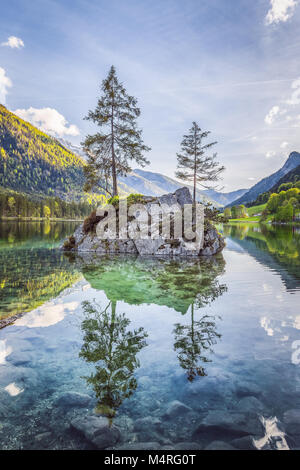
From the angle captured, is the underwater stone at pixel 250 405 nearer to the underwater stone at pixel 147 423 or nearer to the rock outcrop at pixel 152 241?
the underwater stone at pixel 147 423

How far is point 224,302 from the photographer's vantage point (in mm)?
10234

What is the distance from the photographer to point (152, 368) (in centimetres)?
564

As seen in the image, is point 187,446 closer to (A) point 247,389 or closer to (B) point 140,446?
(B) point 140,446

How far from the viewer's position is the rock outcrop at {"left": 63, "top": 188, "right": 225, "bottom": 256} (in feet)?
85.4

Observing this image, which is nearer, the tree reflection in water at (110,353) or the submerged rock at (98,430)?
the submerged rock at (98,430)

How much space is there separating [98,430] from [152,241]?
22.8m

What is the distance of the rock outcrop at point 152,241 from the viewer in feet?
85.4

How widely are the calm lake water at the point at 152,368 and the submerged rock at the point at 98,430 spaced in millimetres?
19

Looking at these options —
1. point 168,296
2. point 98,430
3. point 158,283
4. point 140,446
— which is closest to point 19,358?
point 98,430

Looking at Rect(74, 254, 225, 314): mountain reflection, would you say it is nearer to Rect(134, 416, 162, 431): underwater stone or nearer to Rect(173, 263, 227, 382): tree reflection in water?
Rect(173, 263, 227, 382): tree reflection in water

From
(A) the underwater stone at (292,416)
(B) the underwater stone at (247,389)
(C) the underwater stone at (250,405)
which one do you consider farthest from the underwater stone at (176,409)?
(A) the underwater stone at (292,416)

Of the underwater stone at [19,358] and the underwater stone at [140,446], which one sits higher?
the underwater stone at [140,446]

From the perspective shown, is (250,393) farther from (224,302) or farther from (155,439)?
(224,302)

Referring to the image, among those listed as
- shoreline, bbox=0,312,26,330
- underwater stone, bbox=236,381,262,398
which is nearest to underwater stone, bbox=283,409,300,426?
underwater stone, bbox=236,381,262,398
